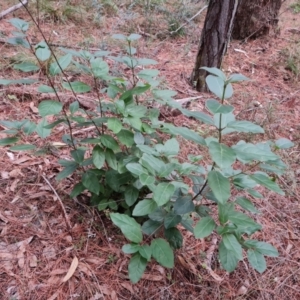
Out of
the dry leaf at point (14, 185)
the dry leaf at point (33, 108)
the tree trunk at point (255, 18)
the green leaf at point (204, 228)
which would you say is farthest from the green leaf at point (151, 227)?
the tree trunk at point (255, 18)

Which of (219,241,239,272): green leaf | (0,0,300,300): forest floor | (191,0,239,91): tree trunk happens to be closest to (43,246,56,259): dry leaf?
(0,0,300,300): forest floor

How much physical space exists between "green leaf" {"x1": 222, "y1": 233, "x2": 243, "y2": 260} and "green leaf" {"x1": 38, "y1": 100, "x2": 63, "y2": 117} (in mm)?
714

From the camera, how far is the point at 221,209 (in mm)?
1090

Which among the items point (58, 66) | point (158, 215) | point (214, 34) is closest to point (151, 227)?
point (158, 215)

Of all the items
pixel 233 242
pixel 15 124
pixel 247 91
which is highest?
pixel 15 124

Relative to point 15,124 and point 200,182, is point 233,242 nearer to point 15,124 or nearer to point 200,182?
point 200,182

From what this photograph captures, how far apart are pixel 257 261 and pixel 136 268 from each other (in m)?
0.42

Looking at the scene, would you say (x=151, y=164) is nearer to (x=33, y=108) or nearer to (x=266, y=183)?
(x=266, y=183)

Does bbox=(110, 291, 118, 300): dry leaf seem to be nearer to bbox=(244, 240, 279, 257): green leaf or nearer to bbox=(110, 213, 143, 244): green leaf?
bbox=(110, 213, 143, 244): green leaf

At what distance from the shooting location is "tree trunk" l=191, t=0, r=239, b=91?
256 centimetres

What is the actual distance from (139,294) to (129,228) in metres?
0.37

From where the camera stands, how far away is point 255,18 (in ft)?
12.7

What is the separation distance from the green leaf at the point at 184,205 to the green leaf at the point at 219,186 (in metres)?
0.18

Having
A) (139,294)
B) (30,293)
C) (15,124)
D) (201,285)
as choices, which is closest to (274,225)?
(201,285)
